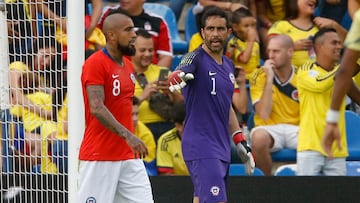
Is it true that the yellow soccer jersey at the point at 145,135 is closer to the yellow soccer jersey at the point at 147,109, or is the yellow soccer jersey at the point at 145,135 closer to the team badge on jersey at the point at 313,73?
the yellow soccer jersey at the point at 147,109

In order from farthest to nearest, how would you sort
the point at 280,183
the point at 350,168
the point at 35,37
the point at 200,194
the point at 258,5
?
the point at 258,5
the point at 350,168
the point at 280,183
the point at 35,37
the point at 200,194

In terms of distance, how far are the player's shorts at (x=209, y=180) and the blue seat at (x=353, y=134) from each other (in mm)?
2873

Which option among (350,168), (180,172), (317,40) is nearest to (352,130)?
(350,168)

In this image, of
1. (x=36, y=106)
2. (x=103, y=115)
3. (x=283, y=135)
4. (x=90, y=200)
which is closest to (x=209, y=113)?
(x=103, y=115)

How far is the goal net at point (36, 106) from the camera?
8.30 m

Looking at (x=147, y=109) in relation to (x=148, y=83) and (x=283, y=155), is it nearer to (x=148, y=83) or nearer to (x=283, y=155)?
(x=148, y=83)

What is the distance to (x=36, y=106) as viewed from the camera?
28.0 ft

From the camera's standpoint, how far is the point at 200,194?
752 centimetres

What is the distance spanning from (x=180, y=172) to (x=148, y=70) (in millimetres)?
1154

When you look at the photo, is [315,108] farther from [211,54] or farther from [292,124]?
[211,54]

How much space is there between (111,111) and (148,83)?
2529mm

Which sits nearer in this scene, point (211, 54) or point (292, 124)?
point (211, 54)

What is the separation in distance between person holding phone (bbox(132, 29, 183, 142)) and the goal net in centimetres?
141

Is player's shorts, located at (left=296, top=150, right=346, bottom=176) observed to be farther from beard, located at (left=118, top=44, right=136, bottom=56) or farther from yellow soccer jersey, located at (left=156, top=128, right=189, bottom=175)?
beard, located at (left=118, top=44, right=136, bottom=56)
